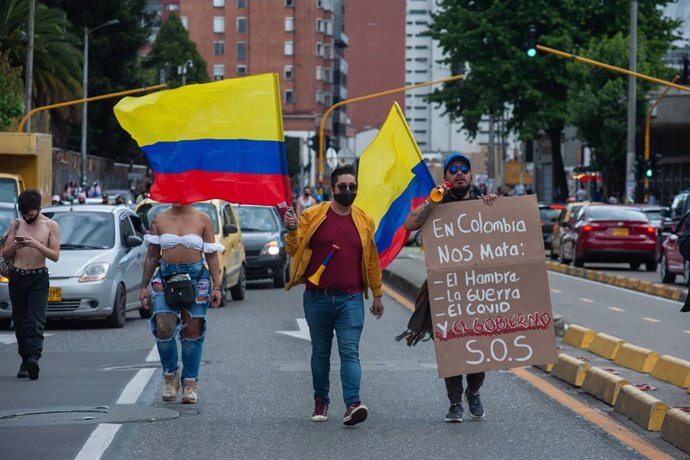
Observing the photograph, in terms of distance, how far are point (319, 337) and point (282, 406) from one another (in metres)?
1.13

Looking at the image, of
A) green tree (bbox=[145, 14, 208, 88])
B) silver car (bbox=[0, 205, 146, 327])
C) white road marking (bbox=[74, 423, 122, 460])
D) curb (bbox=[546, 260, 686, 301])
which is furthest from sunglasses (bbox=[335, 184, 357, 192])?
green tree (bbox=[145, 14, 208, 88])

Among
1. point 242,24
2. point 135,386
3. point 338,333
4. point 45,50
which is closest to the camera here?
point 338,333

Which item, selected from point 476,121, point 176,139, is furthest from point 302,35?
point 176,139

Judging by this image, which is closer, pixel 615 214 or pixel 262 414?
pixel 262 414

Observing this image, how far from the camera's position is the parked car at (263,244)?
2847cm

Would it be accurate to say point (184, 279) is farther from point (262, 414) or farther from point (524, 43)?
point (524, 43)

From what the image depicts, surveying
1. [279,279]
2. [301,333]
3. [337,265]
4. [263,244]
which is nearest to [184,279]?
[337,265]

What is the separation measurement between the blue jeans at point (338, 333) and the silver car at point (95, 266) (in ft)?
29.8

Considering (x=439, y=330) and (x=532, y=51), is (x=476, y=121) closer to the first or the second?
(x=532, y=51)

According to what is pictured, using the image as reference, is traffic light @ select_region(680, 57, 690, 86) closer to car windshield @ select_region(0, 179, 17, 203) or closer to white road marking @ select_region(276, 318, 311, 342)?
car windshield @ select_region(0, 179, 17, 203)

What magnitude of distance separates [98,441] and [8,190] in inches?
675

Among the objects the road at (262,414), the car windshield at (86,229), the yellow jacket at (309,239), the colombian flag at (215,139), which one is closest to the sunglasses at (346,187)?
the yellow jacket at (309,239)

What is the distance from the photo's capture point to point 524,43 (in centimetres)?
6338

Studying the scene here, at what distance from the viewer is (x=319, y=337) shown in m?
10.8
